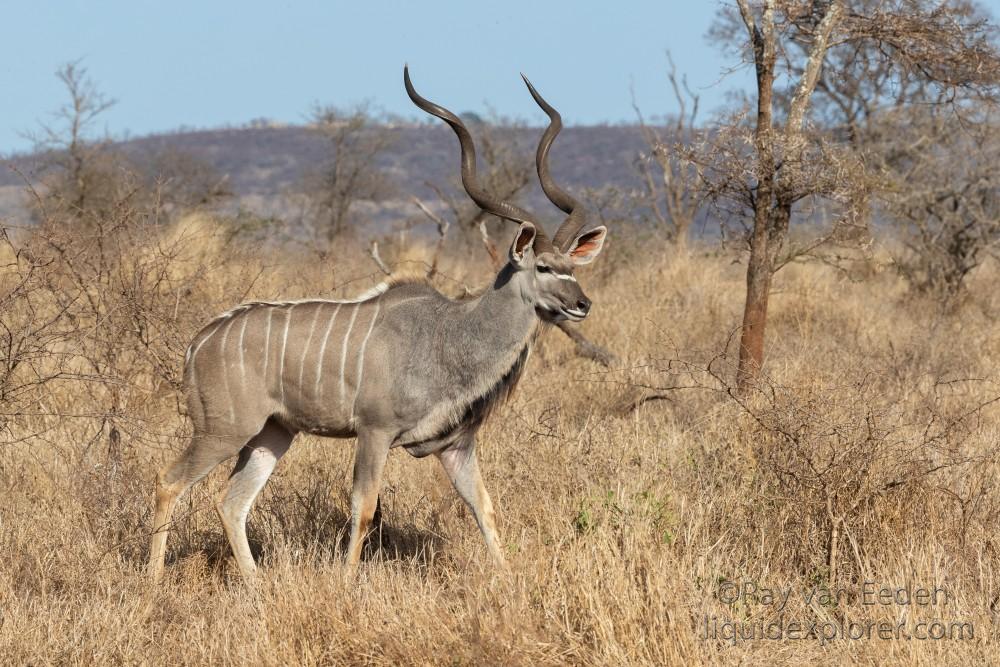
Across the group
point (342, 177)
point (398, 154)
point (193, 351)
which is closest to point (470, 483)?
point (193, 351)

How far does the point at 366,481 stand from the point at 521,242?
3.56 ft

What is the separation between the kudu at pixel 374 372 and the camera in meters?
4.52

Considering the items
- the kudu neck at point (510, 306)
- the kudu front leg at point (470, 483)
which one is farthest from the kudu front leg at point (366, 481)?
the kudu neck at point (510, 306)

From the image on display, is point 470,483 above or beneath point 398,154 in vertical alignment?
beneath

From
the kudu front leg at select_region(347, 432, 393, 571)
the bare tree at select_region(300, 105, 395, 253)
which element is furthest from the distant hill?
the kudu front leg at select_region(347, 432, 393, 571)

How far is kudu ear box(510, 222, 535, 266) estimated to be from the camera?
4562 mm

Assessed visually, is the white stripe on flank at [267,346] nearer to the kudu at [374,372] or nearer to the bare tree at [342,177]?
the kudu at [374,372]

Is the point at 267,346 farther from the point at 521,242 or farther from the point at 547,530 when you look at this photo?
the point at 547,530

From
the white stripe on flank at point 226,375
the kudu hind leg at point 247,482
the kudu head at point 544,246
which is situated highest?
the kudu head at point 544,246

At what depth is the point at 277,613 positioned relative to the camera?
12.0 ft

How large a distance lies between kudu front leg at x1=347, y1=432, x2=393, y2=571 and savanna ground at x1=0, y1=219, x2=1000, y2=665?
0.14 meters

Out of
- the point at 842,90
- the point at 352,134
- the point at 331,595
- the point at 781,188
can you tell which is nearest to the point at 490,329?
the point at 331,595

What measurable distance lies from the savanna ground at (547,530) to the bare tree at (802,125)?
0.77m

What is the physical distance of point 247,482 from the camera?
15.7 ft
